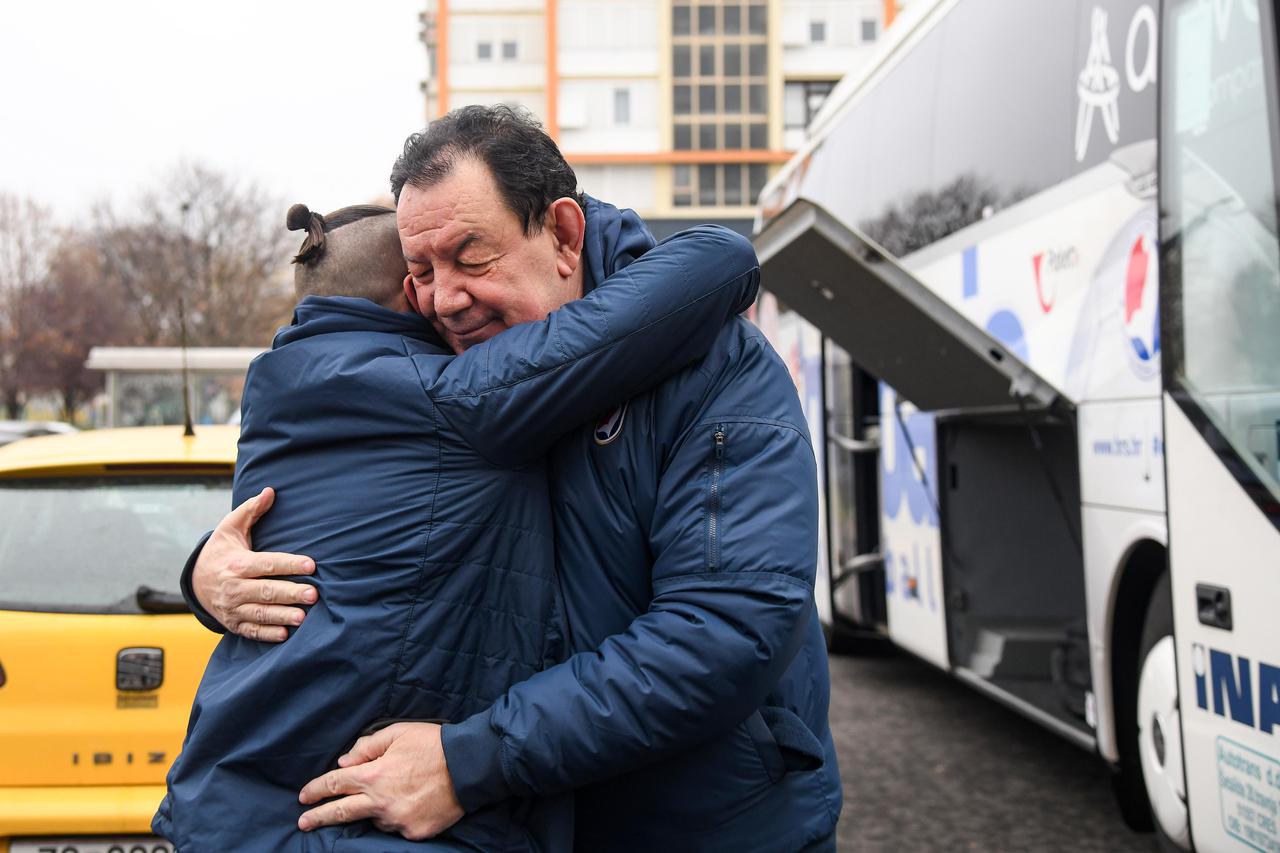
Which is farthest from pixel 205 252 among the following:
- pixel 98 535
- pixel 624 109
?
pixel 98 535

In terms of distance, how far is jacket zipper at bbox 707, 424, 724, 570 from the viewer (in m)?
1.77

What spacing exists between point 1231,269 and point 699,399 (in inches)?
102

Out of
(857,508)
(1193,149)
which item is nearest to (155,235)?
(857,508)

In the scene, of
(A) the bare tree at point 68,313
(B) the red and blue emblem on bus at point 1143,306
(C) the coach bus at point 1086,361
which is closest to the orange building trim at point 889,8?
(A) the bare tree at point 68,313

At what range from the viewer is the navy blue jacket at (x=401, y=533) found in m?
1.70

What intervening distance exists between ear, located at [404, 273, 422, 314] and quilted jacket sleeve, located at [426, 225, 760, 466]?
0.71 feet

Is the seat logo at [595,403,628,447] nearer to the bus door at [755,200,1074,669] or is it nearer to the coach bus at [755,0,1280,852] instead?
the coach bus at [755,0,1280,852]

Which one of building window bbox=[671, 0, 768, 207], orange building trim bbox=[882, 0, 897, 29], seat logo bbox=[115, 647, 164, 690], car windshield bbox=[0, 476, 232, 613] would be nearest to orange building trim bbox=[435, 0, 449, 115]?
building window bbox=[671, 0, 768, 207]

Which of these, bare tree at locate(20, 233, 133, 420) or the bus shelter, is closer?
the bus shelter

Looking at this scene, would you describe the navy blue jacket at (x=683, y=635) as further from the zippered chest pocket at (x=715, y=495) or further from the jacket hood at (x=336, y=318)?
the jacket hood at (x=336, y=318)

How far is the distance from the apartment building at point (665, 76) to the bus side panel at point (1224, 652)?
55106mm

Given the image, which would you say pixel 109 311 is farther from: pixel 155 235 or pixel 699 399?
pixel 699 399

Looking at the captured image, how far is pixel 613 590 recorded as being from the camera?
1.90 metres

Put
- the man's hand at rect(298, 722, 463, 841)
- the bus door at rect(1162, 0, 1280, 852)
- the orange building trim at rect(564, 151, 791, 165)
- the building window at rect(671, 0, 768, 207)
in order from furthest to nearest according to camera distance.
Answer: the building window at rect(671, 0, 768, 207)
the orange building trim at rect(564, 151, 791, 165)
the bus door at rect(1162, 0, 1280, 852)
the man's hand at rect(298, 722, 463, 841)
